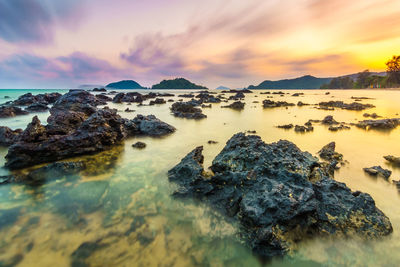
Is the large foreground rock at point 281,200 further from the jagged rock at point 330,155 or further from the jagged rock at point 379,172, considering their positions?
the jagged rock at point 330,155

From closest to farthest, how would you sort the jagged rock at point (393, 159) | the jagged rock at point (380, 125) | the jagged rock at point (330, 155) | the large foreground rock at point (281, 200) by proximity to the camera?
the large foreground rock at point (281, 200) → the jagged rock at point (393, 159) → the jagged rock at point (330, 155) → the jagged rock at point (380, 125)

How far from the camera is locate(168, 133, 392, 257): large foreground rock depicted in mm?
3199

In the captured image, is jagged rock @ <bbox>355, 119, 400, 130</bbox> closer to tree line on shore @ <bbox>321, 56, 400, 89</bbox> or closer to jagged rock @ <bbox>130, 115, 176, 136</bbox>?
jagged rock @ <bbox>130, 115, 176, 136</bbox>

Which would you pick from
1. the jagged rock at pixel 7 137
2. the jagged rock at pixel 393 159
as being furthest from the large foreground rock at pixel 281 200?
the jagged rock at pixel 7 137

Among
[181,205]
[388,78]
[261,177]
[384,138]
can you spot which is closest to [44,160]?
[181,205]

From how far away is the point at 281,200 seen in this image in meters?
3.36

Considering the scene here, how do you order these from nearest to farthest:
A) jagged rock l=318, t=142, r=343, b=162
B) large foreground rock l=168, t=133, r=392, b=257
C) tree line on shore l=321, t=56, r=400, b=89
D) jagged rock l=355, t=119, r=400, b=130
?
large foreground rock l=168, t=133, r=392, b=257
jagged rock l=318, t=142, r=343, b=162
jagged rock l=355, t=119, r=400, b=130
tree line on shore l=321, t=56, r=400, b=89

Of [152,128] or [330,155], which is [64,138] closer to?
[152,128]

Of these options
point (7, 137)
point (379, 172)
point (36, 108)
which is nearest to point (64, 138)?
point (7, 137)

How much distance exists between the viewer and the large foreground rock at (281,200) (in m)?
3.20

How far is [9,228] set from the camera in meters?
3.63

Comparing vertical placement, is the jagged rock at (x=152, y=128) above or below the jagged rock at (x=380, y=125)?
above

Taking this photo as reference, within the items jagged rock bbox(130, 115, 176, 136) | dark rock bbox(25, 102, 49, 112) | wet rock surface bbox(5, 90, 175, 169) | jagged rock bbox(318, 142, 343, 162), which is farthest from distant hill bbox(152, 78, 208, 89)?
jagged rock bbox(318, 142, 343, 162)

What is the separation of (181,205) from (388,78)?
125857 millimetres
